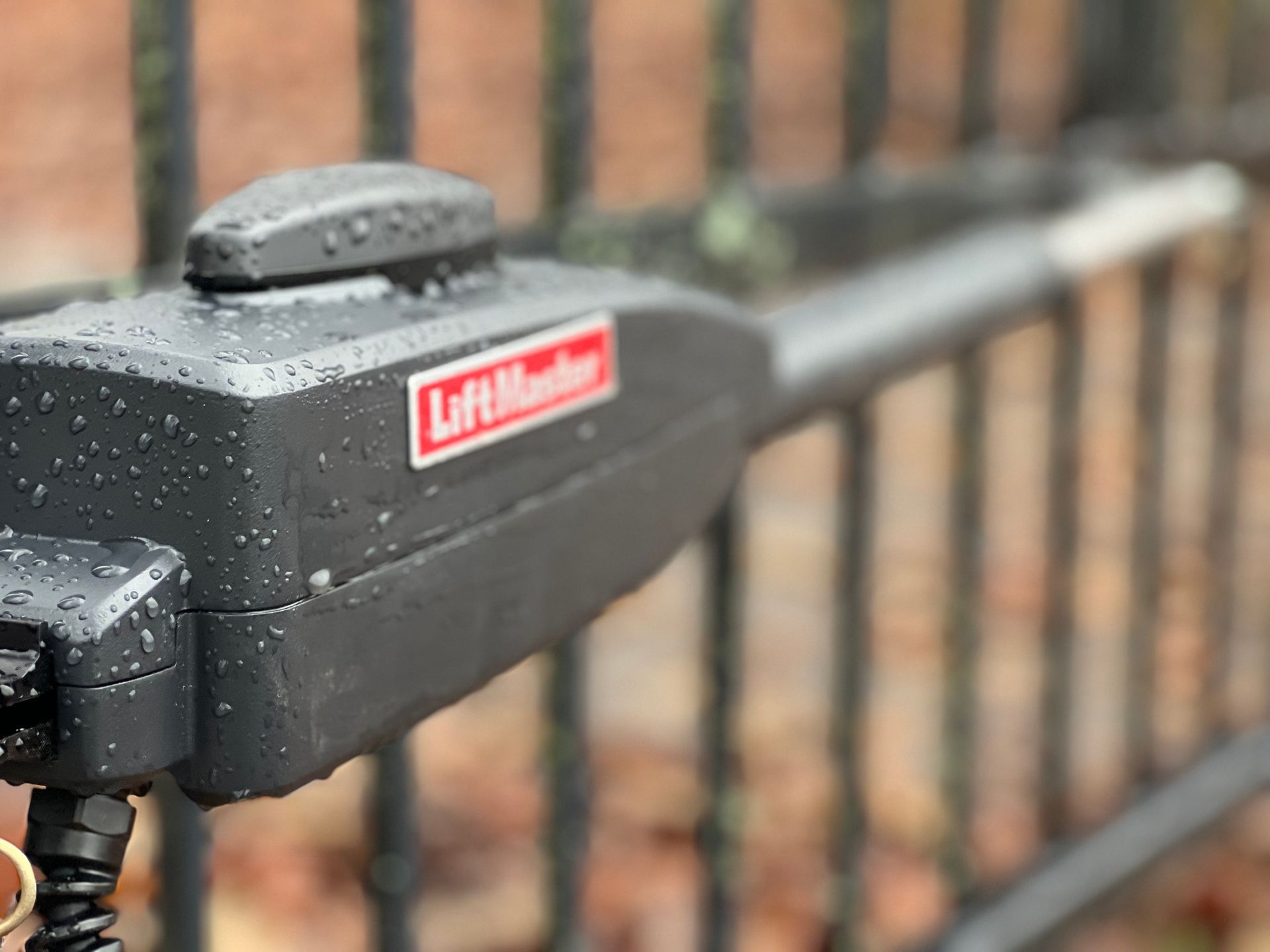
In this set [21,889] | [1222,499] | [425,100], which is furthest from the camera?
[425,100]

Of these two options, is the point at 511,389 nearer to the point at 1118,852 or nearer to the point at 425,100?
the point at 1118,852

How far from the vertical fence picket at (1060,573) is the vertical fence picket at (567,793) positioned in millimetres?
708

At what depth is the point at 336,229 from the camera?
63 cm

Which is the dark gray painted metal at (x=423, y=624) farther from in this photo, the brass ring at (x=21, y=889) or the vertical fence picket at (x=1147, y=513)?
the vertical fence picket at (x=1147, y=513)

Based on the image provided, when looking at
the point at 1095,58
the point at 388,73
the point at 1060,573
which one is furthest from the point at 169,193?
the point at 1095,58

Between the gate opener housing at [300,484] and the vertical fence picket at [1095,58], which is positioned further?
the vertical fence picket at [1095,58]

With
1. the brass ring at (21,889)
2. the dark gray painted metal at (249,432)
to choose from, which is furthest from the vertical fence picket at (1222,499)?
the brass ring at (21,889)

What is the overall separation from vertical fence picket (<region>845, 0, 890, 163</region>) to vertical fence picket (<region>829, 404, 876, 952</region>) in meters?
0.25

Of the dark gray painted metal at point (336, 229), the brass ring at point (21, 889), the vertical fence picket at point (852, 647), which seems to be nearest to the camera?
the brass ring at point (21, 889)

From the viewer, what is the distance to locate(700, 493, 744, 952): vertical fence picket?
3.93ft

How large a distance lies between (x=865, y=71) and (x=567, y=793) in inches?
27.2

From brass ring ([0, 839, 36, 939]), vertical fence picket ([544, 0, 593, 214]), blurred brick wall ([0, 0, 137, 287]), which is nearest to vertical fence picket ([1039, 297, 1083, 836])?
vertical fence picket ([544, 0, 593, 214])

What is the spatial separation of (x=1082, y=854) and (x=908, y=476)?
6.86 feet

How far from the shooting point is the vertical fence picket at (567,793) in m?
1.08
